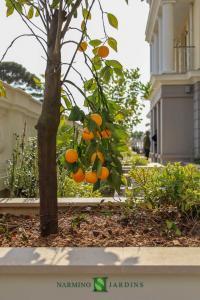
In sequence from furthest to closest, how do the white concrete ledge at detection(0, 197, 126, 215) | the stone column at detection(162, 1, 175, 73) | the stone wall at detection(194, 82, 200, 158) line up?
1. the stone column at detection(162, 1, 175, 73)
2. the stone wall at detection(194, 82, 200, 158)
3. the white concrete ledge at detection(0, 197, 126, 215)

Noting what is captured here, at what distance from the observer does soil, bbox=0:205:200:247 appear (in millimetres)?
2416

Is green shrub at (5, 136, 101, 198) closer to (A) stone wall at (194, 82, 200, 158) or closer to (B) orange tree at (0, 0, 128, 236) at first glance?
(B) orange tree at (0, 0, 128, 236)

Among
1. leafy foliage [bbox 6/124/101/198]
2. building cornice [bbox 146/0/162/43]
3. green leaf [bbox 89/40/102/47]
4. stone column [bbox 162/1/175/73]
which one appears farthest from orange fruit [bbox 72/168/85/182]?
building cornice [bbox 146/0/162/43]

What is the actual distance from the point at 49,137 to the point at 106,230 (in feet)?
2.50

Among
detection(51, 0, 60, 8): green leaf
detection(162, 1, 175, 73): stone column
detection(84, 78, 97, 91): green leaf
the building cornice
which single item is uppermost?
the building cornice

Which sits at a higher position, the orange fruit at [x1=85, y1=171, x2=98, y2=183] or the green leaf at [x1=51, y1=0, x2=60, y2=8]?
the green leaf at [x1=51, y1=0, x2=60, y2=8]

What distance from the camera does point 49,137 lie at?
8.30ft

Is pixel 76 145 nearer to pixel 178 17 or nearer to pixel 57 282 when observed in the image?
pixel 57 282

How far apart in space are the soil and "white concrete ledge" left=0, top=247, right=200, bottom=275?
276 mm

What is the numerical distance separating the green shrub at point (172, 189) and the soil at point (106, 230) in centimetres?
10

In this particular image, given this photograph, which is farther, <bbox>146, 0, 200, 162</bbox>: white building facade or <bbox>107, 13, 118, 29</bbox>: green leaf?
<bbox>146, 0, 200, 162</bbox>: white building facade

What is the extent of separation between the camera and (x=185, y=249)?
83.6 inches

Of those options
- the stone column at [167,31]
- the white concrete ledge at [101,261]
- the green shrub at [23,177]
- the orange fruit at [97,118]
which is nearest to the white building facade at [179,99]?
the stone column at [167,31]

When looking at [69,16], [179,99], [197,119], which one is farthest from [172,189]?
[179,99]
